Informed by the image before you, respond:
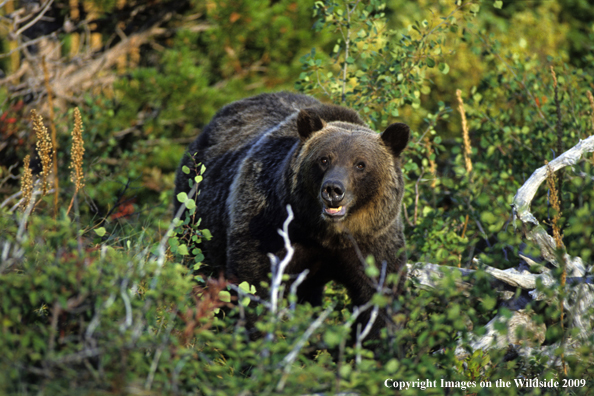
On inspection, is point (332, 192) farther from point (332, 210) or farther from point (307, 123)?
point (307, 123)

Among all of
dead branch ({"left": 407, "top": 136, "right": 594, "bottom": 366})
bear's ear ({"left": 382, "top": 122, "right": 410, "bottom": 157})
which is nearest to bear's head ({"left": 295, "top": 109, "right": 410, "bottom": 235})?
bear's ear ({"left": 382, "top": 122, "right": 410, "bottom": 157})

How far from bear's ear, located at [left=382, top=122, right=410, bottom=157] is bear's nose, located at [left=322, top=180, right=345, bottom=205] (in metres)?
0.75

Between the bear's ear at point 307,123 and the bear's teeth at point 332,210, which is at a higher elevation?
the bear's ear at point 307,123

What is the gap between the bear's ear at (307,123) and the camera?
4.40 meters

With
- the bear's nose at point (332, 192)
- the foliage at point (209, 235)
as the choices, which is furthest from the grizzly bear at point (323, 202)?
the foliage at point (209, 235)

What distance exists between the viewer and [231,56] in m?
9.72

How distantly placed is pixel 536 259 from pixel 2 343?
3439 mm

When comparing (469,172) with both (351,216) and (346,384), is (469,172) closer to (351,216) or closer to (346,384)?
(351,216)

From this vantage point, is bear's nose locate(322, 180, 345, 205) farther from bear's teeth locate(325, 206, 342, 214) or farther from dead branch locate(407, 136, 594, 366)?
dead branch locate(407, 136, 594, 366)

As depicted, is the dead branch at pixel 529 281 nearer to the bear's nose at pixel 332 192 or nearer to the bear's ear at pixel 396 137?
the bear's nose at pixel 332 192

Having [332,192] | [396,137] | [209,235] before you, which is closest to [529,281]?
[396,137]

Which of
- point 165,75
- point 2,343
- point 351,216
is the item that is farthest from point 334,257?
point 165,75

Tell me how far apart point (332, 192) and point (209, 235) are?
0.85 metres

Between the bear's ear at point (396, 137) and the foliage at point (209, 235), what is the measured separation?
802mm
